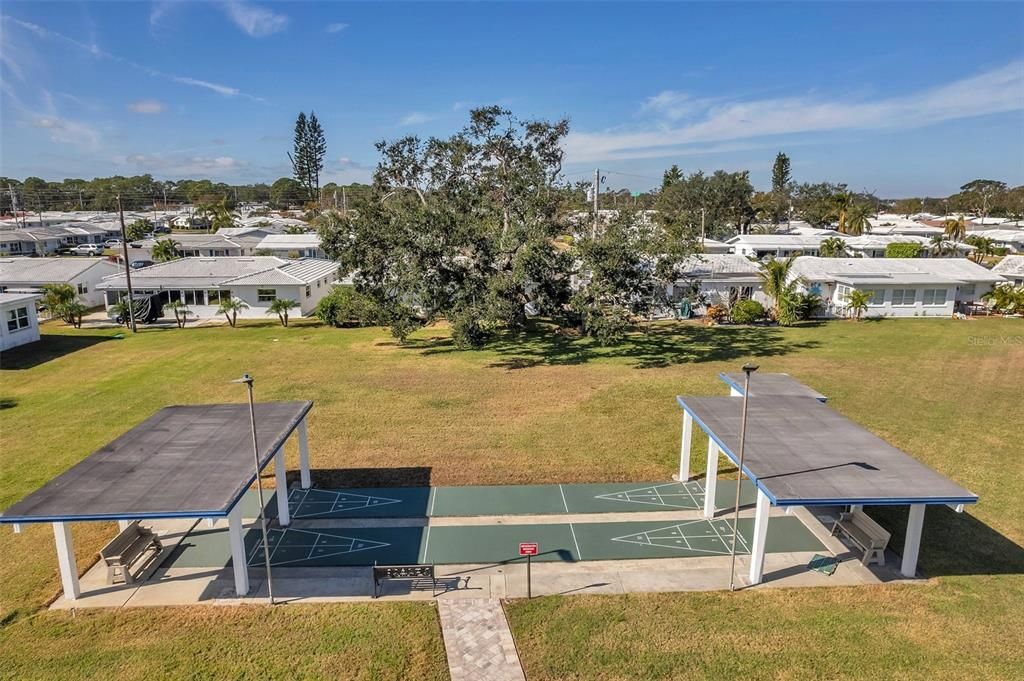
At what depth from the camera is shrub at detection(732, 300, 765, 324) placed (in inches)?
1634

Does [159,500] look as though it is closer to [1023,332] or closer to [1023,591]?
[1023,591]

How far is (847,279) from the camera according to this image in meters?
44.6

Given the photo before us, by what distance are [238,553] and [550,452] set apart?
34.8 feet

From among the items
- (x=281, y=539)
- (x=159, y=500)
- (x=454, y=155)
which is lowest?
(x=281, y=539)

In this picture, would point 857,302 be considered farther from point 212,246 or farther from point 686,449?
point 212,246

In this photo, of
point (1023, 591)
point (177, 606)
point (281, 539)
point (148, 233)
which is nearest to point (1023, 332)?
point (1023, 591)

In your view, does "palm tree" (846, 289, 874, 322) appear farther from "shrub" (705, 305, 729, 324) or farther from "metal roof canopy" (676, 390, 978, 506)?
"metal roof canopy" (676, 390, 978, 506)

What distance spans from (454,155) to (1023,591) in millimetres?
36540

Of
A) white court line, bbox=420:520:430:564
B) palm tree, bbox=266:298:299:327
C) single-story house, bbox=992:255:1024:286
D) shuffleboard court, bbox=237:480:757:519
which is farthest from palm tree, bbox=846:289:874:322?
palm tree, bbox=266:298:299:327

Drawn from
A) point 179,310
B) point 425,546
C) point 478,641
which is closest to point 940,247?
point 425,546

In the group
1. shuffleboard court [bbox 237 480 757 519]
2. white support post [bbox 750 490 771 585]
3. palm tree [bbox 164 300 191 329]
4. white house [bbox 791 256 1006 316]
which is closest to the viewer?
white support post [bbox 750 490 771 585]

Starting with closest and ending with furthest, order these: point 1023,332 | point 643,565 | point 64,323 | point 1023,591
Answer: point 1023,591
point 643,565
point 1023,332
point 64,323

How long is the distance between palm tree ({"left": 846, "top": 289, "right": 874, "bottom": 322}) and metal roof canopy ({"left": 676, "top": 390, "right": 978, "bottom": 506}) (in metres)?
29.2

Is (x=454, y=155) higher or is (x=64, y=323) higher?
(x=454, y=155)
